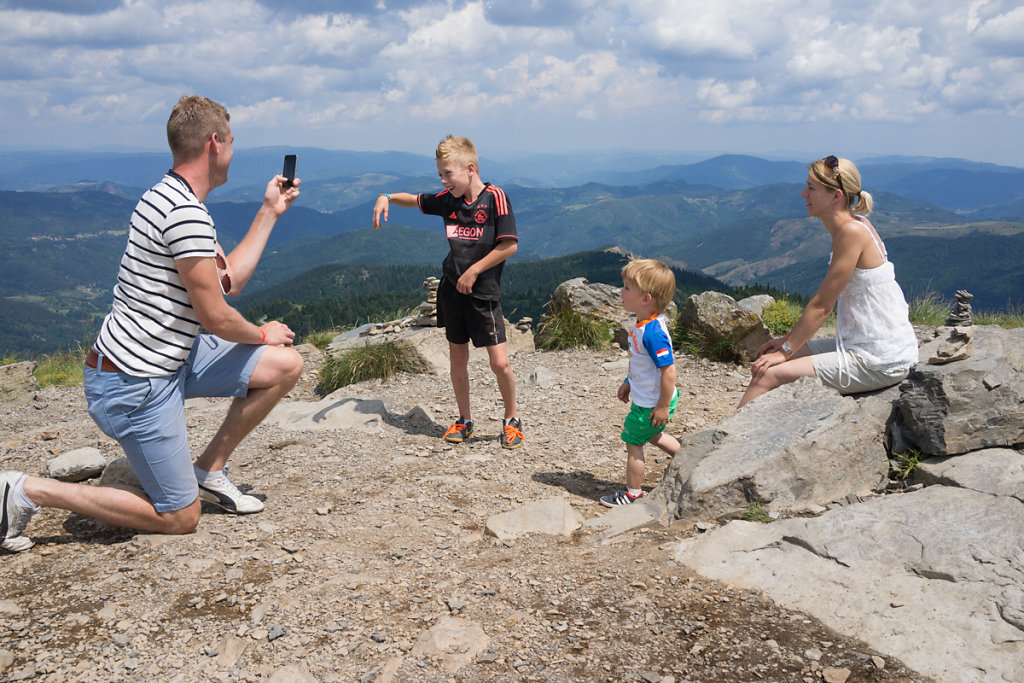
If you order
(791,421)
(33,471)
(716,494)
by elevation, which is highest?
(791,421)

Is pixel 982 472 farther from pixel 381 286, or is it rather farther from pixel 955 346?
pixel 381 286

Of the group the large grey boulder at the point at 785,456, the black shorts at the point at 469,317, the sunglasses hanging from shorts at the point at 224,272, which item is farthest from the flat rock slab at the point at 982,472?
the sunglasses hanging from shorts at the point at 224,272

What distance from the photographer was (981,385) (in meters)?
4.74

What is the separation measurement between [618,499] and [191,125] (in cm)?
412

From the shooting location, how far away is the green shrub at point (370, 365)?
10383mm

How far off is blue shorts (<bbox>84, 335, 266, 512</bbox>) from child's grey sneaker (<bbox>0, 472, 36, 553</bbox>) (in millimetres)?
687

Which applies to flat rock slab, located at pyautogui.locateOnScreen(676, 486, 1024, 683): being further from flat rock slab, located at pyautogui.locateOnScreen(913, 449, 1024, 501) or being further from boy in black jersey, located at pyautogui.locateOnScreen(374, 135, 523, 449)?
boy in black jersey, located at pyautogui.locateOnScreen(374, 135, 523, 449)

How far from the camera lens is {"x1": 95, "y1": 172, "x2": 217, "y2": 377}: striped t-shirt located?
13.1ft

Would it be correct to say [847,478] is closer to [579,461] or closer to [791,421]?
[791,421]

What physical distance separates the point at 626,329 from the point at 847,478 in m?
6.75

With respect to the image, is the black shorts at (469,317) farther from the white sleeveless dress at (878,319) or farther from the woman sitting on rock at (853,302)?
the white sleeveless dress at (878,319)

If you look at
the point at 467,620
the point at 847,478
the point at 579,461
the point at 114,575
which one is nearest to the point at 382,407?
the point at 579,461

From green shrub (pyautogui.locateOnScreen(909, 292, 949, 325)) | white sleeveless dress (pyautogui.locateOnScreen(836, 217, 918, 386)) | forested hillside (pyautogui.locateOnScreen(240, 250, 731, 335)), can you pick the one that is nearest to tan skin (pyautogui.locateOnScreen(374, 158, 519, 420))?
white sleeveless dress (pyautogui.locateOnScreen(836, 217, 918, 386))

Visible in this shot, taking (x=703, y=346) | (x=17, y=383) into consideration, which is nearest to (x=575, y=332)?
(x=703, y=346)
